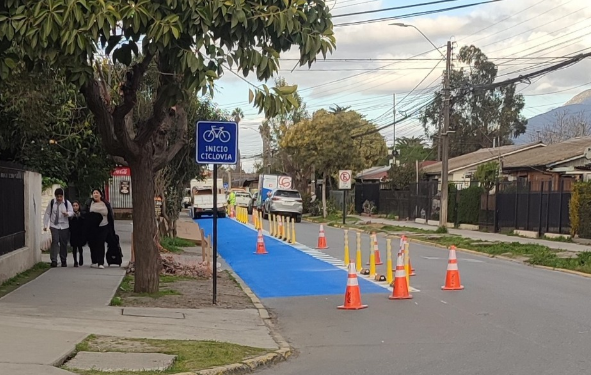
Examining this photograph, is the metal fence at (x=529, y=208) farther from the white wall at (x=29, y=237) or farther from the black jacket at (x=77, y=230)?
the white wall at (x=29, y=237)

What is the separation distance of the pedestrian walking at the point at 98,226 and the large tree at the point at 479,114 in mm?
53975

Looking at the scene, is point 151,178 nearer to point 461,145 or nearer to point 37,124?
point 37,124

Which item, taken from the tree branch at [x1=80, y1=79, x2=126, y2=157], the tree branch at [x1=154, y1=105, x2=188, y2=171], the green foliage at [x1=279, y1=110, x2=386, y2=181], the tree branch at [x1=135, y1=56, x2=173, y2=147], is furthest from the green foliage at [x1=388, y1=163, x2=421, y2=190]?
the tree branch at [x1=80, y1=79, x2=126, y2=157]

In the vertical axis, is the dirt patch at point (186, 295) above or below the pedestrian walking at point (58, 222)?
below

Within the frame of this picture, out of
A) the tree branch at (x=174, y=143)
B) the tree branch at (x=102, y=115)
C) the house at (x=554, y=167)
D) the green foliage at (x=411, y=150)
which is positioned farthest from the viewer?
the green foliage at (x=411, y=150)

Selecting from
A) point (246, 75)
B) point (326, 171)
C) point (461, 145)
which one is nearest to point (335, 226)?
point (326, 171)

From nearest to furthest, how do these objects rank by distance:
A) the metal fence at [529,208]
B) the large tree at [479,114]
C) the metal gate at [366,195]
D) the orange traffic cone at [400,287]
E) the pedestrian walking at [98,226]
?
the orange traffic cone at [400,287]
the pedestrian walking at [98,226]
the metal fence at [529,208]
the metal gate at [366,195]
the large tree at [479,114]

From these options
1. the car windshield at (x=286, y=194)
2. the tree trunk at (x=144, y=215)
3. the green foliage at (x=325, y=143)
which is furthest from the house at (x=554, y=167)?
the tree trunk at (x=144, y=215)

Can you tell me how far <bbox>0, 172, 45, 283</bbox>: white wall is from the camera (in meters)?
13.3

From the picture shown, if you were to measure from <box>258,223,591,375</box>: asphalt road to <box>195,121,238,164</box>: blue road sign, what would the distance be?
8.52 feet

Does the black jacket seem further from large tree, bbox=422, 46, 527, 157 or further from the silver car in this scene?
large tree, bbox=422, 46, 527, 157

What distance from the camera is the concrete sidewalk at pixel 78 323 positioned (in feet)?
23.7

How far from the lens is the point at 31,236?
15375mm

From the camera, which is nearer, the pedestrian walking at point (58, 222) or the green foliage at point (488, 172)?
the pedestrian walking at point (58, 222)
